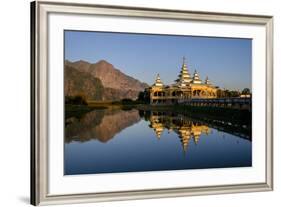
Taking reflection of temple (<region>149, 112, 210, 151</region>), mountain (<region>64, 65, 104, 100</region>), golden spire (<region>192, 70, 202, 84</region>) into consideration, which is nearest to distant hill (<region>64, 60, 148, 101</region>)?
A: mountain (<region>64, 65, 104, 100</region>)

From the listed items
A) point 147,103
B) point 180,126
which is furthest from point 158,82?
point 180,126

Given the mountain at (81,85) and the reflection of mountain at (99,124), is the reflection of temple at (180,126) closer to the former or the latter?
the reflection of mountain at (99,124)

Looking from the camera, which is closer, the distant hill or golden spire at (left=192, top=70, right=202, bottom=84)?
the distant hill

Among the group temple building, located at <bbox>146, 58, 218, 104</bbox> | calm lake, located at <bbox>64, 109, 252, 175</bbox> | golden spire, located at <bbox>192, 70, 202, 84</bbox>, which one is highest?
golden spire, located at <bbox>192, 70, 202, 84</bbox>

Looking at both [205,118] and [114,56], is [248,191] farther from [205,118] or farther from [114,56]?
[114,56]

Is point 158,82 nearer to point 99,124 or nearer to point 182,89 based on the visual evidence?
point 182,89

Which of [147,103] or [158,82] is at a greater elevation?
[158,82]

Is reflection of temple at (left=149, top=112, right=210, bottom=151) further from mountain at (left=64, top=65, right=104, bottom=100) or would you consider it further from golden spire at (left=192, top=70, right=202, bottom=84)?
mountain at (left=64, top=65, right=104, bottom=100)
